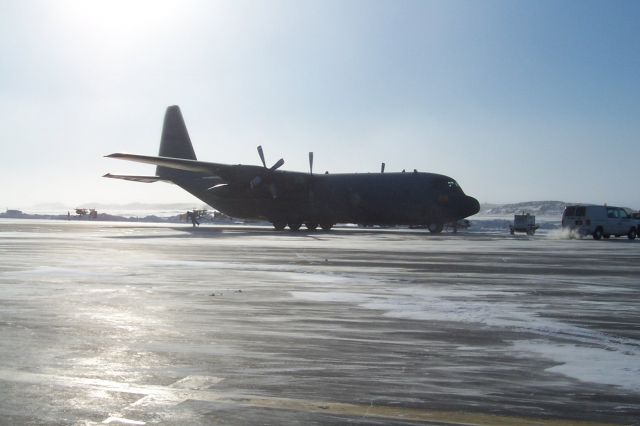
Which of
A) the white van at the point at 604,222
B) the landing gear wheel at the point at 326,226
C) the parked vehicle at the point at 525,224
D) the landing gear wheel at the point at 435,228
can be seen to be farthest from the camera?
the parked vehicle at the point at 525,224

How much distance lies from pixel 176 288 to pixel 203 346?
16.8ft

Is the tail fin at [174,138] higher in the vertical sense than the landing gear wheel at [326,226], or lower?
higher

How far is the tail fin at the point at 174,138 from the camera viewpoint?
168 feet

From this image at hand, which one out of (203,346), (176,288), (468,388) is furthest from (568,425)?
(176,288)

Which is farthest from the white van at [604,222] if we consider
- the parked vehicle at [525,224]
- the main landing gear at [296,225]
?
the main landing gear at [296,225]

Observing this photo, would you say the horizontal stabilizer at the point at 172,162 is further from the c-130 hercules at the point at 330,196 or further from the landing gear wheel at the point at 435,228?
the landing gear wheel at the point at 435,228

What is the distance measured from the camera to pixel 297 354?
6.68 meters

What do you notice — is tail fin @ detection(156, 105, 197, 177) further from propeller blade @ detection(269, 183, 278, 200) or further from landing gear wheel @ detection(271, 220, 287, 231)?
propeller blade @ detection(269, 183, 278, 200)

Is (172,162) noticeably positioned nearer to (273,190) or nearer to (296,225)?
(273,190)

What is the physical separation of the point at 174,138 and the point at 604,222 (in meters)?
31.1

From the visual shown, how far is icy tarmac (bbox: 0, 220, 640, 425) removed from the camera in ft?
15.9

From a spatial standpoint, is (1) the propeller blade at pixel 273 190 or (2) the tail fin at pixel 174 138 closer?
(1) the propeller blade at pixel 273 190

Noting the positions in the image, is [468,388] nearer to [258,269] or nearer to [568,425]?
[568,425]

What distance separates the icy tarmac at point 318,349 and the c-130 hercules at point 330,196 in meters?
24.6
